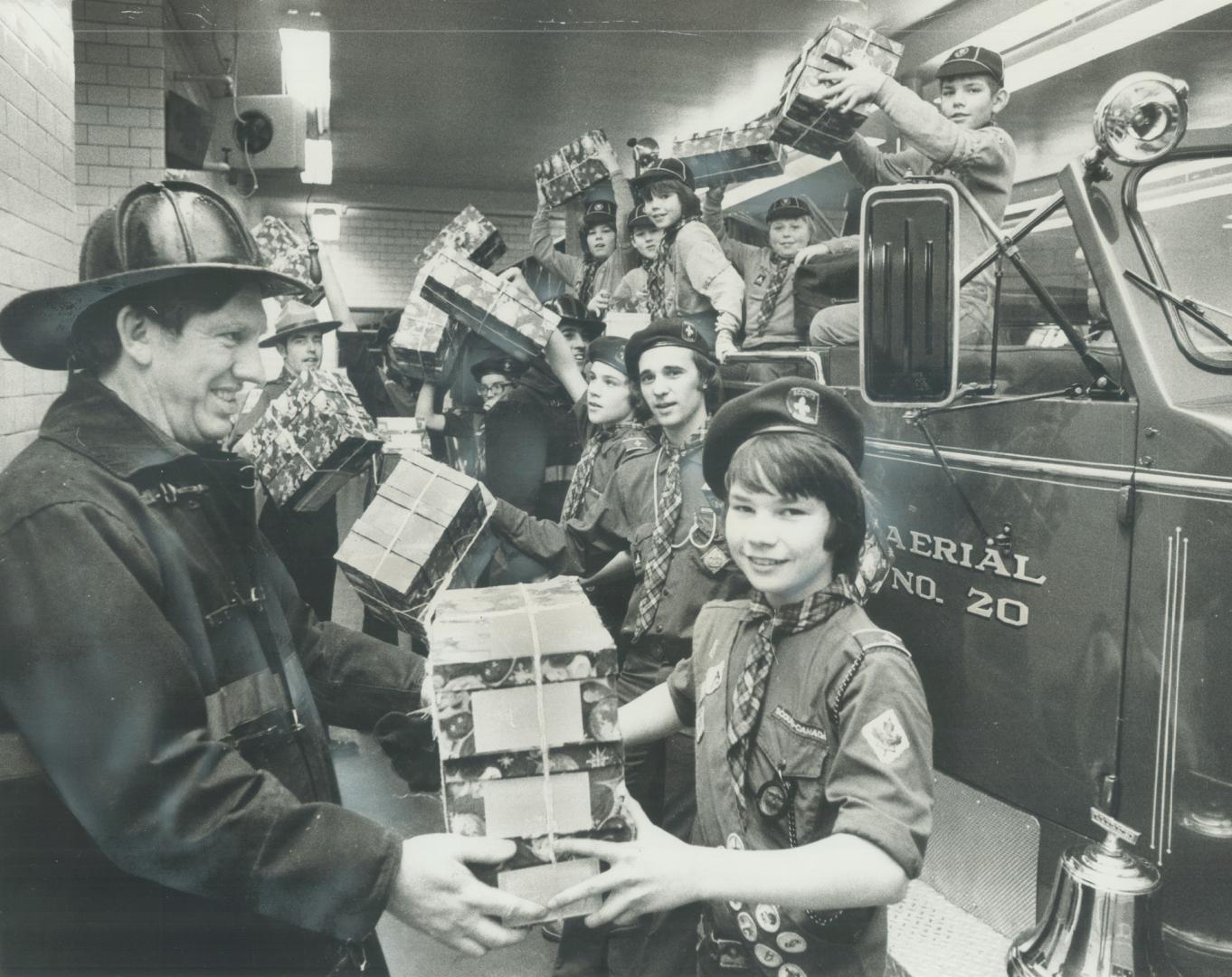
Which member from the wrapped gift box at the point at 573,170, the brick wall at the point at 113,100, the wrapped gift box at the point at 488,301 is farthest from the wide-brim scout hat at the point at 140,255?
the wrapped gift box at the point at 573,170

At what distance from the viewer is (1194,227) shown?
230cm

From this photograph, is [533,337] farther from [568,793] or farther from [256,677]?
[568,793]

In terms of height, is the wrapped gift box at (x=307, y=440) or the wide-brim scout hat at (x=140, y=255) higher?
the wide-brim scout hat at (x=140, y=255)

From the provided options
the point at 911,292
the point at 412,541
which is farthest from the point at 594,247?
the point at 911,292

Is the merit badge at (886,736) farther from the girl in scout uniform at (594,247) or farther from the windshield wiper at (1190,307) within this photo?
the girl in scout uniform at (594,247)

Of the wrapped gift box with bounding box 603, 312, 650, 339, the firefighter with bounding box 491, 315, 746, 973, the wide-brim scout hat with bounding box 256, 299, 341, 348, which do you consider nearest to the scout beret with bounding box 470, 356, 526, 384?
the wrapped gift box with bounding box 603, 312, 650, 339

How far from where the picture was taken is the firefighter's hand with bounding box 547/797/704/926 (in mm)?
1322

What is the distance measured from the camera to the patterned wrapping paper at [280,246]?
381 cm

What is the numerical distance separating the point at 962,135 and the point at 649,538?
1.64 metres

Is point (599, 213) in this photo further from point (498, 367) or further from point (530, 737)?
point (530, 737)

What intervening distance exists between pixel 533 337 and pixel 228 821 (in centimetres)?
325

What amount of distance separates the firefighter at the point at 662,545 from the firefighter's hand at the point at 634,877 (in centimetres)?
126

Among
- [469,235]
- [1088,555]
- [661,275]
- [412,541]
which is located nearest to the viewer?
[1088,555]

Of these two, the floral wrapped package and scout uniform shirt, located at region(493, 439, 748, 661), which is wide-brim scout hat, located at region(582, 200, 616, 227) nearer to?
scout uniform shirt, located at region(493, 439, 748, 661)
